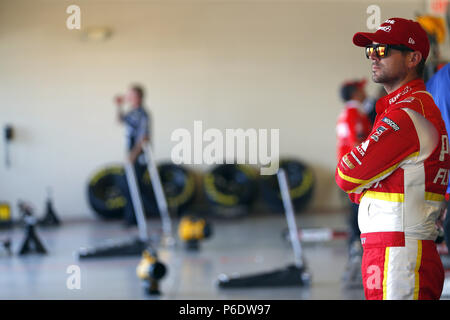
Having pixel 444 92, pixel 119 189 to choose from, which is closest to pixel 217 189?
pixel 119 189

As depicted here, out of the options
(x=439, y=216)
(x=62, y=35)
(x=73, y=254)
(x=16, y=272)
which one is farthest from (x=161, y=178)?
(x=439, y=216)

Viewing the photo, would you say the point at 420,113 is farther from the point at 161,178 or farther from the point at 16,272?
the point at 161,178

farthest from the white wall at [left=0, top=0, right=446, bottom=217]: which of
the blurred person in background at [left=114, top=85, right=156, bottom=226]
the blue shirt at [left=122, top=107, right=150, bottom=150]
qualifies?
the blue shirt at [left=122, top=107, right=150, bottom=150]

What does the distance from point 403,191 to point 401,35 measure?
21.8 inches

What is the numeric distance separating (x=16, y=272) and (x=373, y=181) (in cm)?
499

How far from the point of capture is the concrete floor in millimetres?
5500

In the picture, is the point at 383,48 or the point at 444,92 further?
the point at 444,92

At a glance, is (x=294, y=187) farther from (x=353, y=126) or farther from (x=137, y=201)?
(x=353, y=126)

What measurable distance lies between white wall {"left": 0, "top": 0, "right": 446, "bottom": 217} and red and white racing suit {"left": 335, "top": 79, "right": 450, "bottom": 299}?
9.67m

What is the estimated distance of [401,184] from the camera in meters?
2.33

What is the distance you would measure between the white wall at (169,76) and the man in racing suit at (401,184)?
959cm
